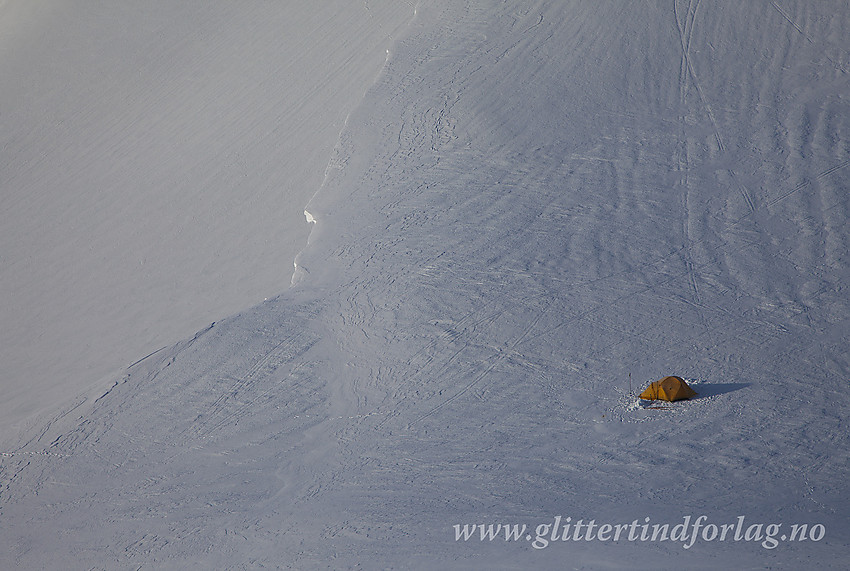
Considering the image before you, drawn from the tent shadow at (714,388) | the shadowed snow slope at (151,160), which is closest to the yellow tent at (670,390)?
the tent shadow at (714,388)

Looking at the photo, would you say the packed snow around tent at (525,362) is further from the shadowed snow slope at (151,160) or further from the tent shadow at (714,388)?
the shadowed snow slope at (151,160)

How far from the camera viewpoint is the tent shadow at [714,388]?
7.18 meters

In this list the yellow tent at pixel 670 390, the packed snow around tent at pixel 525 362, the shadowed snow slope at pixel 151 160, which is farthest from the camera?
the shadowed snow slope at pixel 151 160

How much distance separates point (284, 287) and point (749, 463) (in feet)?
19.9

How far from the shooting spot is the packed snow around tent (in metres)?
6.33

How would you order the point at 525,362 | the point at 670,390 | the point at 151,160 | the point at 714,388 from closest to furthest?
the point at 670,390, the point at 714,388, the point at 525,362, the point at 151,160

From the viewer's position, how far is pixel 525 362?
310 inches

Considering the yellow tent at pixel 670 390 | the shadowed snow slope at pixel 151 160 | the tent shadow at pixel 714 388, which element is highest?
the shadowed snow slope at pixel 151 160

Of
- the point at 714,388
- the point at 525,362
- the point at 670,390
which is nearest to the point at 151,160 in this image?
the point at 525,362

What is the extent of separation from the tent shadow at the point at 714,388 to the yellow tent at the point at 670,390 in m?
0.08

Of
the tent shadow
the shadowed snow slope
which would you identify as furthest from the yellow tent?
the shadowed snow slope

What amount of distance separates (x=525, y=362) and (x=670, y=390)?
59.6 inches

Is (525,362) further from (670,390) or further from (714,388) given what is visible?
(714,388)

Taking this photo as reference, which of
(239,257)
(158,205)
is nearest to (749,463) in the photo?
(239,257)
